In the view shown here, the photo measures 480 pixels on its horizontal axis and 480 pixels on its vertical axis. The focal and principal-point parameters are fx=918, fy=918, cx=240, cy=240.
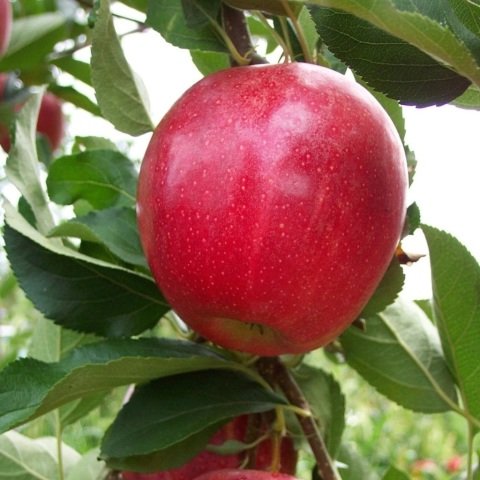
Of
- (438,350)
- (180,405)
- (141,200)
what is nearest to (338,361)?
(438,350)

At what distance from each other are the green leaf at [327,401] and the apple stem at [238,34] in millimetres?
356

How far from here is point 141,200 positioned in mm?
757

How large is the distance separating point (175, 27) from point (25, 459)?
20.0 inches

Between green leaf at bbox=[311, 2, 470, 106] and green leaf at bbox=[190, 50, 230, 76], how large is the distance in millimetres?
267

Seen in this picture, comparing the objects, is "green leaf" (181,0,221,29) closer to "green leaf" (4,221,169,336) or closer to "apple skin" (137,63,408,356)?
"apple skin" (137,63,408,356)

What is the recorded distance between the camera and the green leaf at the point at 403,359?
989 millimetres

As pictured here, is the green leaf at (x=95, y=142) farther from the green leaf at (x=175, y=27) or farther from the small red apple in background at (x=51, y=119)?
the small red apple in background at (x=51, y=119)

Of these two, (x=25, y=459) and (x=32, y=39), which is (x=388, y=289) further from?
(x=32, y=39)

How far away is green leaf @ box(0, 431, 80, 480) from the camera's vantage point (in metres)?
1.01

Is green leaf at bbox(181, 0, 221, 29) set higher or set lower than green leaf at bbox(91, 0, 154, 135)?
higher

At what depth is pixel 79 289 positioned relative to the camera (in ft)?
2.88

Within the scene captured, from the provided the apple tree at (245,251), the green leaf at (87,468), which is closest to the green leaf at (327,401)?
the apple tree at (245,251)

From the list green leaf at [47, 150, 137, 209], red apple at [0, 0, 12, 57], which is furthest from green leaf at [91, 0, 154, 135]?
red apple at [0, 0, 12, 57]

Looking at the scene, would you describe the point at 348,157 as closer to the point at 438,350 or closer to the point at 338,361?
the point at 438,350
